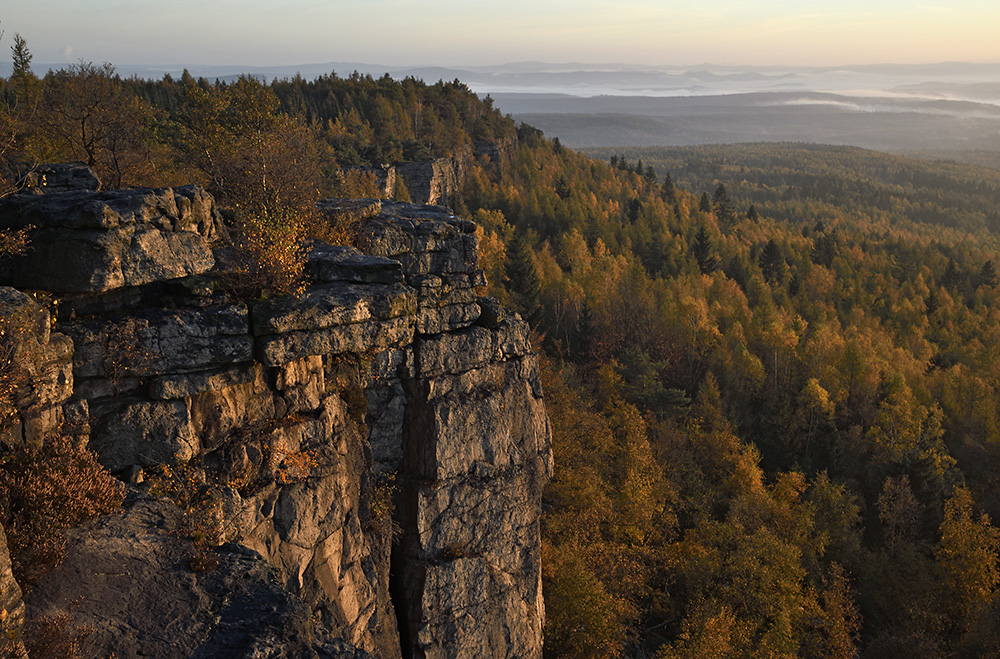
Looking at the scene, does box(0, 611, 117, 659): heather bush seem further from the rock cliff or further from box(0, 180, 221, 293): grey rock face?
box(0, 180, 221, 293): grey rock face

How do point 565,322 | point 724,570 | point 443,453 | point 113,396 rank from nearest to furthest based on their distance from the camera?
point 113,396, point 443,453, point 724,570, point 565,322

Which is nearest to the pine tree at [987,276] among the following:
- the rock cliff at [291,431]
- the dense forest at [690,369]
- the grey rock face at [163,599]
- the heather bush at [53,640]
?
the dense forest at [690,369]

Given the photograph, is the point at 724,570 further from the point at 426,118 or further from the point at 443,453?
the point at 426,118

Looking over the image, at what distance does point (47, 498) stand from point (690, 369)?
61.6m

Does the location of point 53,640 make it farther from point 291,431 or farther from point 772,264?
point 772,264

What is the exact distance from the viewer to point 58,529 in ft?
39.2

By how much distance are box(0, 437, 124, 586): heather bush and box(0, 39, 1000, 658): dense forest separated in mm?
5296

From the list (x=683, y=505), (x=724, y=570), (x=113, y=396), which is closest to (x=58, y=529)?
(x=113, y=396)

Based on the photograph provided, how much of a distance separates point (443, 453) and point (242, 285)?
967 centimetres

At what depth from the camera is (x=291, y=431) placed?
59.7 feet

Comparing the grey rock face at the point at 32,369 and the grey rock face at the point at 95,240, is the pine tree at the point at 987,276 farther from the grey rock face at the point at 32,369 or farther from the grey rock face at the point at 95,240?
the grey rock face at the point at 32,369

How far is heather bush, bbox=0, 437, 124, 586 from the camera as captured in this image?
1103cm

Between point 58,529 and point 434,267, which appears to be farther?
point 434,267

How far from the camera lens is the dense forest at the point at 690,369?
29.8 m
